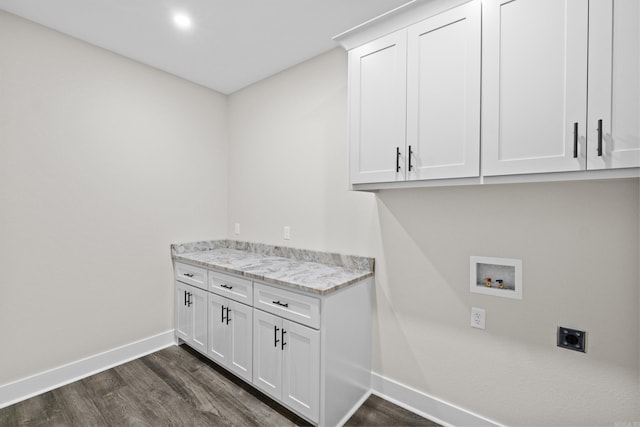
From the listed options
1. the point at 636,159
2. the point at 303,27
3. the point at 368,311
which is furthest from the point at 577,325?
the point at 303,27

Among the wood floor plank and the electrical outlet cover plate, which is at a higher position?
the electrical outlet cover plate

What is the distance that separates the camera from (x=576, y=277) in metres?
1.49

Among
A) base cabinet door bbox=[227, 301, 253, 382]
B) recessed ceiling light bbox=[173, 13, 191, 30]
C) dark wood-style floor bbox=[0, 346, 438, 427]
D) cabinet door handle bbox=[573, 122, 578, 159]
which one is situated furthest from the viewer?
base cabinet door bbox=[227, 301, 253, 382]

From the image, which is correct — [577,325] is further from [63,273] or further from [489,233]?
[63,273]

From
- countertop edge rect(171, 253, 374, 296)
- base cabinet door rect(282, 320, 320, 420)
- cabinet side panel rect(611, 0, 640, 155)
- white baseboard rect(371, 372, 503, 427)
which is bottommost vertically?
white baseboard rect(371, 372, 503, 427)

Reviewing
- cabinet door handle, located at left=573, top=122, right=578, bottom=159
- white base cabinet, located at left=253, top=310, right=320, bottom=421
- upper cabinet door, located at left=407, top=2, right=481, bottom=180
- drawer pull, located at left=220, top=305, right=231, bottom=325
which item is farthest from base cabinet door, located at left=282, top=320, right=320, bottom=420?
cabinet door handle, located at left=573, top=122, right=578, bottom=159

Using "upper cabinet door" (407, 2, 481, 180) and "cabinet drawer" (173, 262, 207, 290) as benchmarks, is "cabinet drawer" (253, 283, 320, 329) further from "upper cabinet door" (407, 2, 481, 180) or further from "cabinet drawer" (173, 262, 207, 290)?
"upper cabinet door" (407, 2, 481, 180)

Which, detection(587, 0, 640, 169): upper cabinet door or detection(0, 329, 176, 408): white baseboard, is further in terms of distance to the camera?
detection(0, 329, 176, 408): white baseboard

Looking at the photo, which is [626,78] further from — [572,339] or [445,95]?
[572,339]

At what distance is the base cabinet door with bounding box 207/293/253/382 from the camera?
2.15 m

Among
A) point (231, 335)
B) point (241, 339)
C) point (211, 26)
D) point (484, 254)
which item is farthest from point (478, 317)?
point (211, 26)

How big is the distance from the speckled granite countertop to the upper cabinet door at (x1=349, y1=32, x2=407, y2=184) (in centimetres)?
69

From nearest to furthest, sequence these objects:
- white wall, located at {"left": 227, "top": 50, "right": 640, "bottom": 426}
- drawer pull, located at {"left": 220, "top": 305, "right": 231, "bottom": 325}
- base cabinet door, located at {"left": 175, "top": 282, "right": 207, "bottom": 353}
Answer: white wall, located at {"left": 227, "top": 50, "right": 640, "bottom": 426}
drawer pull, located at {"left": 220, "top": 305, "right": 231, "bottom": 325}
base cabinet door, located at {"left": 175, "top": 282, "right": 207, "bottom": 353}

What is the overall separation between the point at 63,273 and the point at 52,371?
0.72 meters
